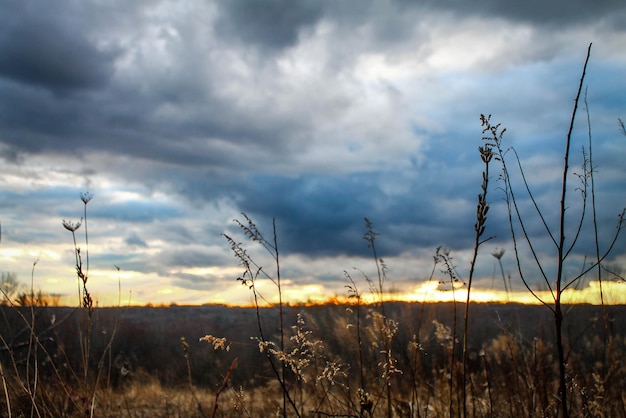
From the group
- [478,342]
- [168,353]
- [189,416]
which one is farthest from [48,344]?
[189,416]

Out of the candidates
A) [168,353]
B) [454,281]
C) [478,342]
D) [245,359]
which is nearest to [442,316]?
[478,342]

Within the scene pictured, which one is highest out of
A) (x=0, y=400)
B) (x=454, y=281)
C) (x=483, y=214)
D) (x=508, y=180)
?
(x=508, y=180)

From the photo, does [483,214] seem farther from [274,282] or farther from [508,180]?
[274,282]

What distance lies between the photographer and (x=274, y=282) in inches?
113

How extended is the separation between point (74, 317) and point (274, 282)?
69.4ft

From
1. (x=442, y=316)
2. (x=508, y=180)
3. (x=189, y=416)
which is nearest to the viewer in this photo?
(x=508, y=180)

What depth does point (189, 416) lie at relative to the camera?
19.8 ft

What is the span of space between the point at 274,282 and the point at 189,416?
3.82 m

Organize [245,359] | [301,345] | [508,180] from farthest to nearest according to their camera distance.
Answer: [245,359]
[301,345]
[508,180]

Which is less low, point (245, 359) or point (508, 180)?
point (508, 180)

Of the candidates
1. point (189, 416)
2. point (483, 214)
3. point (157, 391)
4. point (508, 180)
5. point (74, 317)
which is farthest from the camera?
point (74, 317)

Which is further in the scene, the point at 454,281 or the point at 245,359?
the point at 245,359

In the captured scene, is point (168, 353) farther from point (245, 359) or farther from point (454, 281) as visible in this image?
point (454, 281)

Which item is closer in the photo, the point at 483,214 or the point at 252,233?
the point at 483,214
